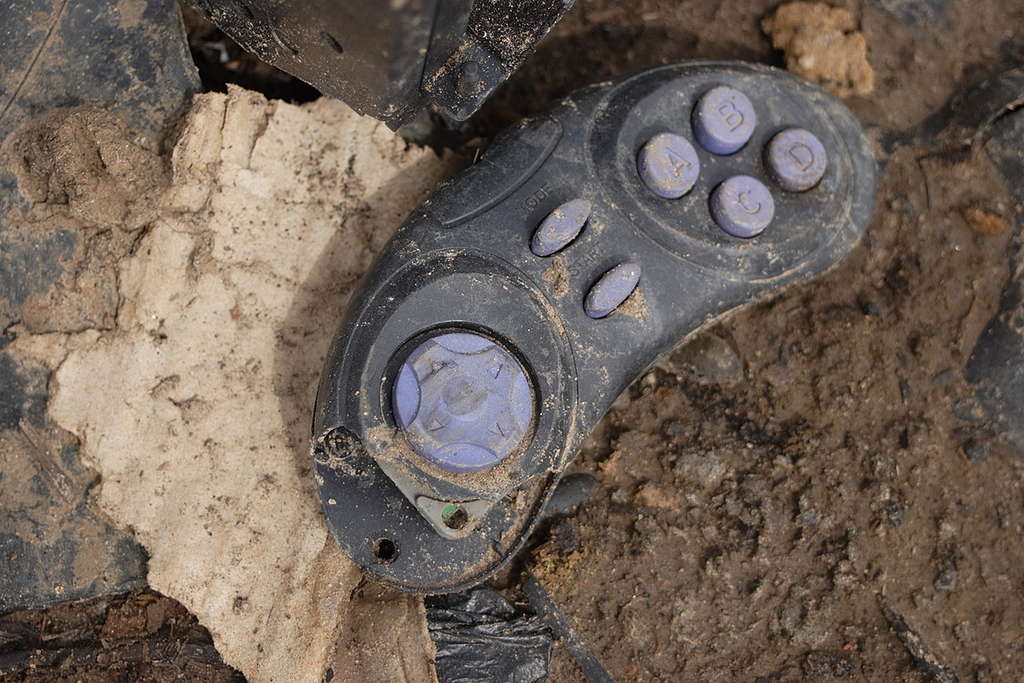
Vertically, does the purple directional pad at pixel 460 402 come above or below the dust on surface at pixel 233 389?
above

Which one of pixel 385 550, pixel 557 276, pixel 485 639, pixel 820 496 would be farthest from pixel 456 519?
pixel 820 496

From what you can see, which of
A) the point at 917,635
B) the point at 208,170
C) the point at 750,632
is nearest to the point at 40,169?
the point at 208,170

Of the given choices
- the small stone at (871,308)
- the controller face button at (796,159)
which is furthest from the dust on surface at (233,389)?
the small stone at (871,308)

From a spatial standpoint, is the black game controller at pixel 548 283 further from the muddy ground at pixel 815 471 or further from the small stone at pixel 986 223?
the small stone at pixel 986 223

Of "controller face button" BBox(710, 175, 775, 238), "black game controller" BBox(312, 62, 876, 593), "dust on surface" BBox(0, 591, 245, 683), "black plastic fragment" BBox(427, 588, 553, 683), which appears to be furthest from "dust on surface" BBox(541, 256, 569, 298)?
"dust on surface" BBox(0, 591, 245, 683)

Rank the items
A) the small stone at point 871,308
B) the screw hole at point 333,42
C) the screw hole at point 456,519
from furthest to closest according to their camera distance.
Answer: the small stone at point 871,308
the screw hole at point 456,519
the screw hole at point 333,42

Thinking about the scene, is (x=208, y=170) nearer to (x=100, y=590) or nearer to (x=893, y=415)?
(x=100, y=590)

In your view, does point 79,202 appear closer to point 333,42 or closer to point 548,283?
point 333,42
